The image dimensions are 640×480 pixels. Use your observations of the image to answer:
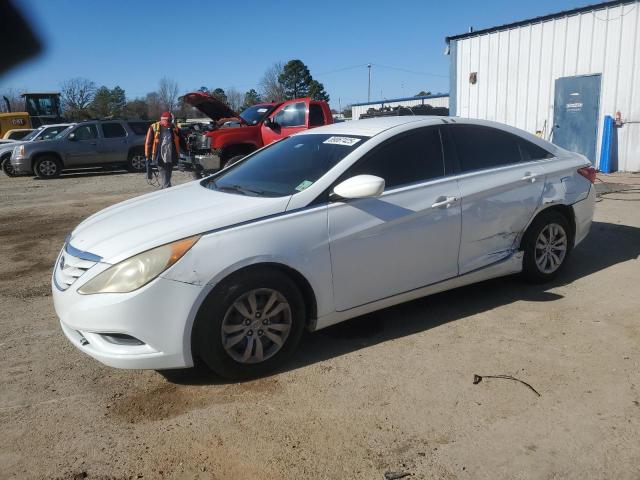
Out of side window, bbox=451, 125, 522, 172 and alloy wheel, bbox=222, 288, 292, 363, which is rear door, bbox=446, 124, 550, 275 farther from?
alloy wheel, bbox=222, 288, 292, 363

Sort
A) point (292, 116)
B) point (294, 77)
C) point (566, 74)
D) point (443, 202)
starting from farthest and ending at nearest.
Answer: point (294, 77), point (292, 116), point (566, 74), point (443, 202)

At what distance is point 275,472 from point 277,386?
796 mm

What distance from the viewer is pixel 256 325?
3404 mm

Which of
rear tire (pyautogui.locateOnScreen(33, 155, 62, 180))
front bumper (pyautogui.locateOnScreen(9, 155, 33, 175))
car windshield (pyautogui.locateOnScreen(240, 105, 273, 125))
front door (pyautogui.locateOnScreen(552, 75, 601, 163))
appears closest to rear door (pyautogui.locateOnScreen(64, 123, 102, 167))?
rear tire (pyautogui.locateOnScreen(33, 155, 62, 180))

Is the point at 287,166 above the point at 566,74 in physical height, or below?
below

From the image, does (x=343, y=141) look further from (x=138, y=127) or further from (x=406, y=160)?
(x=138, y=127)

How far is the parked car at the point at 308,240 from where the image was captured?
315cm

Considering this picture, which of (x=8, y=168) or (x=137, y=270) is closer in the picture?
(x=137, y=270)

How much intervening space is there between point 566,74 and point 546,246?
9238 millimetres

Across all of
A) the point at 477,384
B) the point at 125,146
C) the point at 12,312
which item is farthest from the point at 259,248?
the point at 125,146

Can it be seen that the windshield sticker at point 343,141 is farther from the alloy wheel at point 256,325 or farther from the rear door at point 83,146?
the rear door at point 83,146

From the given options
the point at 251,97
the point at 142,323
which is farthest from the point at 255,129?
the point at 251,97

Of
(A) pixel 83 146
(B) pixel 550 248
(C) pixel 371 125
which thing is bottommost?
(B) pixel 550 248

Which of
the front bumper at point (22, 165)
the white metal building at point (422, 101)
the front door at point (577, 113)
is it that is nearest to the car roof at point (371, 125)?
the front door at point (577, 113)
